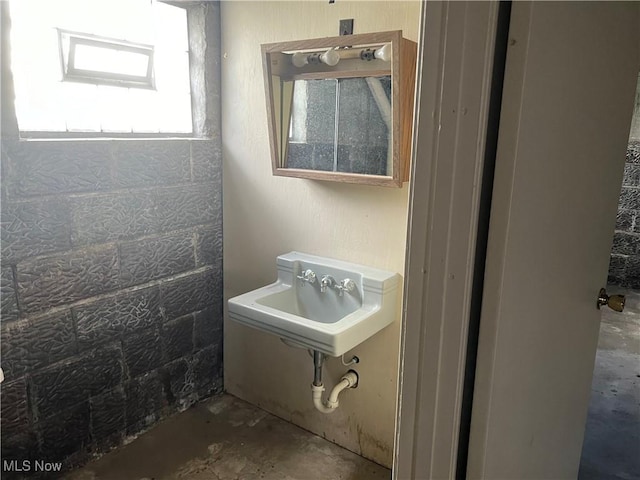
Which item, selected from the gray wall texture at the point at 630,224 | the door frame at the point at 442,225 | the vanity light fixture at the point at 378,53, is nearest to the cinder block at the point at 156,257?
the vanity light fixture at the point at 378,53

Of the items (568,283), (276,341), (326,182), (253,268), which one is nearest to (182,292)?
(253,268)

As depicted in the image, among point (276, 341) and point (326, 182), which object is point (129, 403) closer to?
point (276, 341)

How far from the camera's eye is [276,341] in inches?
92.8

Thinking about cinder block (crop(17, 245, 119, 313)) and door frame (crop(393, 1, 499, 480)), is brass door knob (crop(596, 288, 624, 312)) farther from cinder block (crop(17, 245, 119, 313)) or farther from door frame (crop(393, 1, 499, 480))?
cinder block (crop(17, 245, 119, 313))

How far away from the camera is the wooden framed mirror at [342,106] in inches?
66.1

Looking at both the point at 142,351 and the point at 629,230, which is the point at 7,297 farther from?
the point at 629,230

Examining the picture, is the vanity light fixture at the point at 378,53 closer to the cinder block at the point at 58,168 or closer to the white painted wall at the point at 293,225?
the white painted wall at the point at 293,225

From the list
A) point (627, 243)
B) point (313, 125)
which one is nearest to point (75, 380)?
point (313, 125)

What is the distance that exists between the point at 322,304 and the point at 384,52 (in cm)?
101

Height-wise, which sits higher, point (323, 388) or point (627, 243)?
point (627, 243)

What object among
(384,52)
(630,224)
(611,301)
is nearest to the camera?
(611,301)

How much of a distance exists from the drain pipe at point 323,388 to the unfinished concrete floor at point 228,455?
241 millimetres

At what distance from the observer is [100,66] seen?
6.27 ft

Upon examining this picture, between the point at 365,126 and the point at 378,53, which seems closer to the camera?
the point at 378,53
